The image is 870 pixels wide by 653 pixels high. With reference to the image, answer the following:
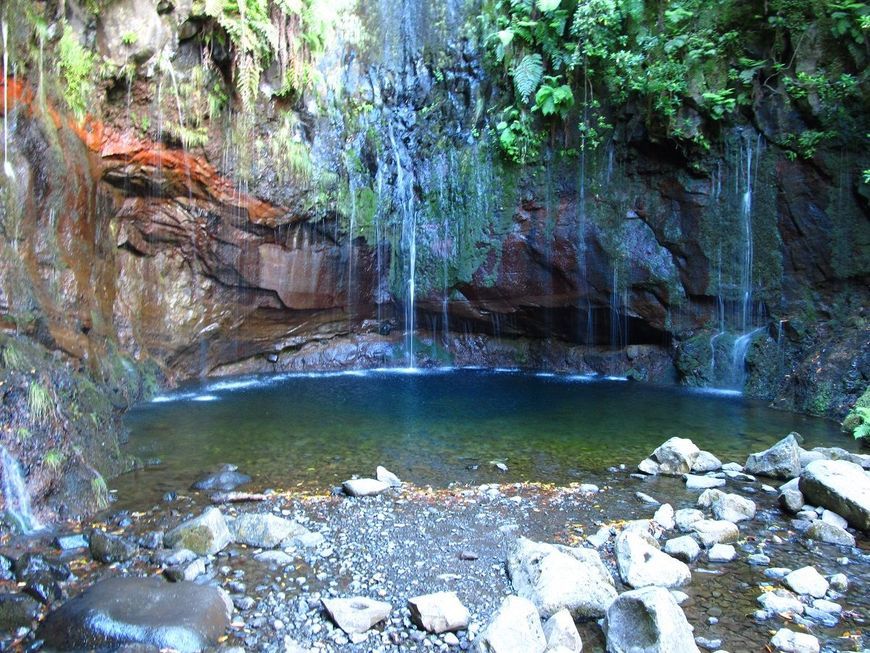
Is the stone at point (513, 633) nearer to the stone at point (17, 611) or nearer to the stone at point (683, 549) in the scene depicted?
the stone at point (683, 549)

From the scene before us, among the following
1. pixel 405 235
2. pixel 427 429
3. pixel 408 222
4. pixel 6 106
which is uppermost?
pixel 6 106

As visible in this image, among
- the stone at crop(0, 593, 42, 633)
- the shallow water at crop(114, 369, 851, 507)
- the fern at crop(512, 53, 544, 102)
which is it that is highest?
the fern at crop(512, 53, 544, 102)

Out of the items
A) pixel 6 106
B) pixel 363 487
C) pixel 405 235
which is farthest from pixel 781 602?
pixel 405 235

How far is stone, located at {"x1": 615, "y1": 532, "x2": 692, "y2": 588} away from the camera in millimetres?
4109

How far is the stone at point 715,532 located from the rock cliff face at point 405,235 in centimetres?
610

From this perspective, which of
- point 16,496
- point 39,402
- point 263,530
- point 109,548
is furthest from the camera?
point 39,402

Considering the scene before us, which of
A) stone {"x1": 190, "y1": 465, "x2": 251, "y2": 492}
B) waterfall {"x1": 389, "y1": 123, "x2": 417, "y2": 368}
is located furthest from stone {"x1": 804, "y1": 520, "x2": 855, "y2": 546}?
waterfall {"x1": 389, "y1": 123, "x2": 417, "y2": 368}

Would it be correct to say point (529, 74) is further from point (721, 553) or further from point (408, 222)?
point (721, 553)

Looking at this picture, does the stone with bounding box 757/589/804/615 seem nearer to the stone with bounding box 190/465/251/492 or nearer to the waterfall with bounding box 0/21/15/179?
the stone with bounding box 190/465/251/492

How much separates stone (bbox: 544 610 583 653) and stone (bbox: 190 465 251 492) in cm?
374

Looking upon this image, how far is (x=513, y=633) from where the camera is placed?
3.19 metres

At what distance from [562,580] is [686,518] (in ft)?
6.08

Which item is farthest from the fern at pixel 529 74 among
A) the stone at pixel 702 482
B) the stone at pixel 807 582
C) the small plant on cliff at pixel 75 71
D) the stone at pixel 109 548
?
the stone at pixel 109 548

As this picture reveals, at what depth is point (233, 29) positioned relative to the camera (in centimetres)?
1143
